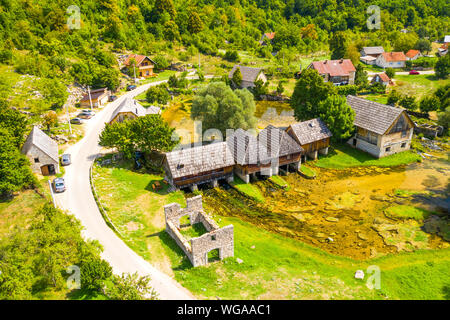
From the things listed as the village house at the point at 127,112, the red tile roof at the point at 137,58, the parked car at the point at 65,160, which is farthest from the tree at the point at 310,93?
the red tile roof at the point at 137,58

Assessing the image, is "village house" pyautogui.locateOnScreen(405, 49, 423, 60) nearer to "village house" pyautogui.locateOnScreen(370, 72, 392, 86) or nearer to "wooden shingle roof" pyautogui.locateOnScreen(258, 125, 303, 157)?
"village house" pyautogui.locateOnScreen(370, 72, 392, 86)

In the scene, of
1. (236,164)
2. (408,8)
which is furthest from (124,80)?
(408,8)

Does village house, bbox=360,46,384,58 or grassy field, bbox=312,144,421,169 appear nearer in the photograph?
grassy field, bbox=312,144,421,169

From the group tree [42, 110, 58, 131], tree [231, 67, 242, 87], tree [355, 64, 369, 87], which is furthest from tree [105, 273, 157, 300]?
tree [355, 64, 369, 87]

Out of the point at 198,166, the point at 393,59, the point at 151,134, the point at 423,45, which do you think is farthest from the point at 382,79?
the point at 151,134

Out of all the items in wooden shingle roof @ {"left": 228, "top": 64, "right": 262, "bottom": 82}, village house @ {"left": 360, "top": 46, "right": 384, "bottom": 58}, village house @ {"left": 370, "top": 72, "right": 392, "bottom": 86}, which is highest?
village house @ {"left": 360, "top": 46, "right": 384, "bottom": 58}

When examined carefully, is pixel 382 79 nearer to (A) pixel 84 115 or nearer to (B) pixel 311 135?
(B) pixel 311 135

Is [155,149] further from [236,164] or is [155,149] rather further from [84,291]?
[84,291]
